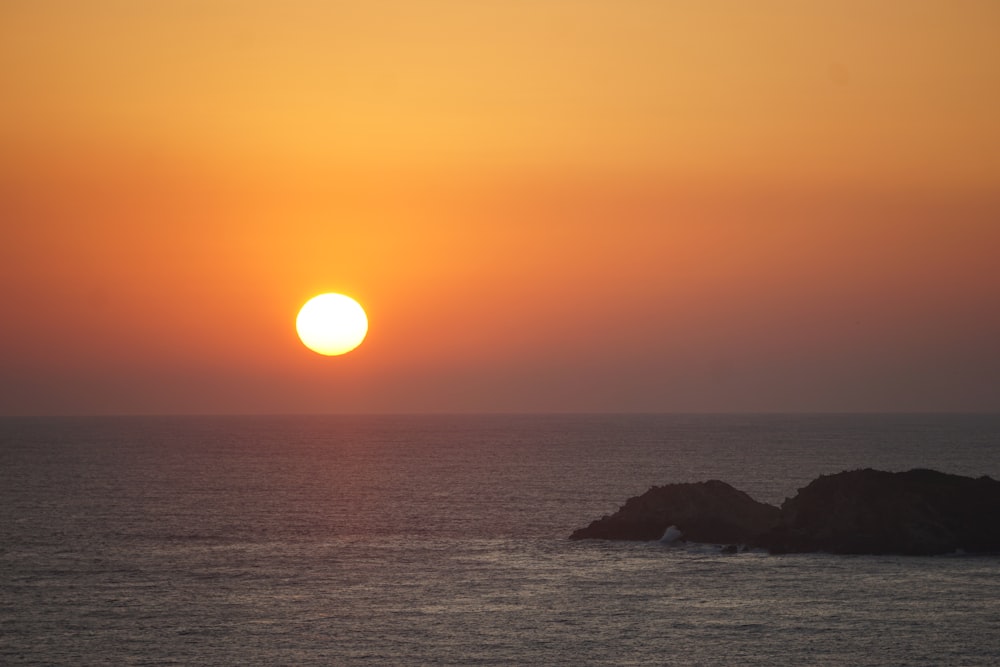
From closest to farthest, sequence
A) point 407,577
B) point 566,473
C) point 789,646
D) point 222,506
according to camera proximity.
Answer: point 789,646 < point 407,577 < point 222,506 < point 566,473

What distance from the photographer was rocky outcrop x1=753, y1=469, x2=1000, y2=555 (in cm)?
8369

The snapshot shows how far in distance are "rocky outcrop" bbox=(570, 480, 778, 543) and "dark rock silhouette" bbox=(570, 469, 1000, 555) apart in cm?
8

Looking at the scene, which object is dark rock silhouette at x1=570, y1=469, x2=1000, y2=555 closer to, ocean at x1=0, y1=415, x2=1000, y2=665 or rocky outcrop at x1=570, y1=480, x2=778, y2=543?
rocky outcrop at x1=570, y1=480, x2=778, y2=543

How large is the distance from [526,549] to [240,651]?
1488 inches

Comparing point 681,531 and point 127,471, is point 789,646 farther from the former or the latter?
point 127,471

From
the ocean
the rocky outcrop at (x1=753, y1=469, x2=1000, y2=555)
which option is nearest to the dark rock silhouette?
the rocky outcrop at (x1=753, y1=469, x2=1000, y2=555)

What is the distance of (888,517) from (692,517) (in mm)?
15449

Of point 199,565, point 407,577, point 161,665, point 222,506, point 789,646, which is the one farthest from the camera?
point 222,506

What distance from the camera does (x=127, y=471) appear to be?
19288cm

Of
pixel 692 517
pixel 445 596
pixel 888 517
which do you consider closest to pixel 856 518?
pixel 888 517

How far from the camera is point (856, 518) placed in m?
86.2

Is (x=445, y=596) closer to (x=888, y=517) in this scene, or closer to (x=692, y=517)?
(x=692, y=517)

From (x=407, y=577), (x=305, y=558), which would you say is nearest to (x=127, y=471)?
(x=305, y=558)

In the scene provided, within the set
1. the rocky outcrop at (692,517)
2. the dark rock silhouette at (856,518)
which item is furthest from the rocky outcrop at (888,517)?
the rocky outcrop at (692,517)
